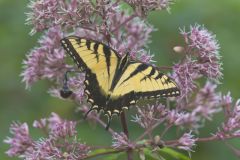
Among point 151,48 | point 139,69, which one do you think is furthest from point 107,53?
point 151,48

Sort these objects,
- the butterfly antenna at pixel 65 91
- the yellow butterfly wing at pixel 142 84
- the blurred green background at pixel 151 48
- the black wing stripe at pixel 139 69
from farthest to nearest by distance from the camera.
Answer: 1. the blurred green background at pixel 151 48
2. the butterfly antenna at pixel 65 91
3. the black wing stripe at pixel 139 69
4. the yellow butterfly wing at pixel 142 84

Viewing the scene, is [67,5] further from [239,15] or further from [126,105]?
[239,15]

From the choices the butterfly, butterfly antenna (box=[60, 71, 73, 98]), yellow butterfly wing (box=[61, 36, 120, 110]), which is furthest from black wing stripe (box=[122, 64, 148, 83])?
butterfly antenna (box=[60, 71, 73, 98])

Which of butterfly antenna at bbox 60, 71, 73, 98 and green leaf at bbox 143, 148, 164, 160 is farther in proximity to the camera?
butterfly antenna at bbox 60, 71, 73, 98

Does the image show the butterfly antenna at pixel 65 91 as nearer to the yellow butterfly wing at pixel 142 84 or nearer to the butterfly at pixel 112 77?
the butterfly at pixel 112 77

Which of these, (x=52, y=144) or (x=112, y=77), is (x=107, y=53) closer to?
(x=112, y=77)

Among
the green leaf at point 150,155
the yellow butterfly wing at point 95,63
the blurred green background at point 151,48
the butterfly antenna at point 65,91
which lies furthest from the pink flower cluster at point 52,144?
the blurred green background at point 151,48

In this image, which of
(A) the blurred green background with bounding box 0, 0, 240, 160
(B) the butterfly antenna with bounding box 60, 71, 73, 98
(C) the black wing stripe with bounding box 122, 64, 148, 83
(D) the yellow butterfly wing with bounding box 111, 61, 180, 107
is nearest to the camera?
→ (D) the yellow butterfly wing with bounding box 111, 61, 180, 107

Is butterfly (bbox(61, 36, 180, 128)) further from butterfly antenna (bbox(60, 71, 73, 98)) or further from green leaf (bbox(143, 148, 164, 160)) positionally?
green leaf (bbox(143, 148, 164, 160))
